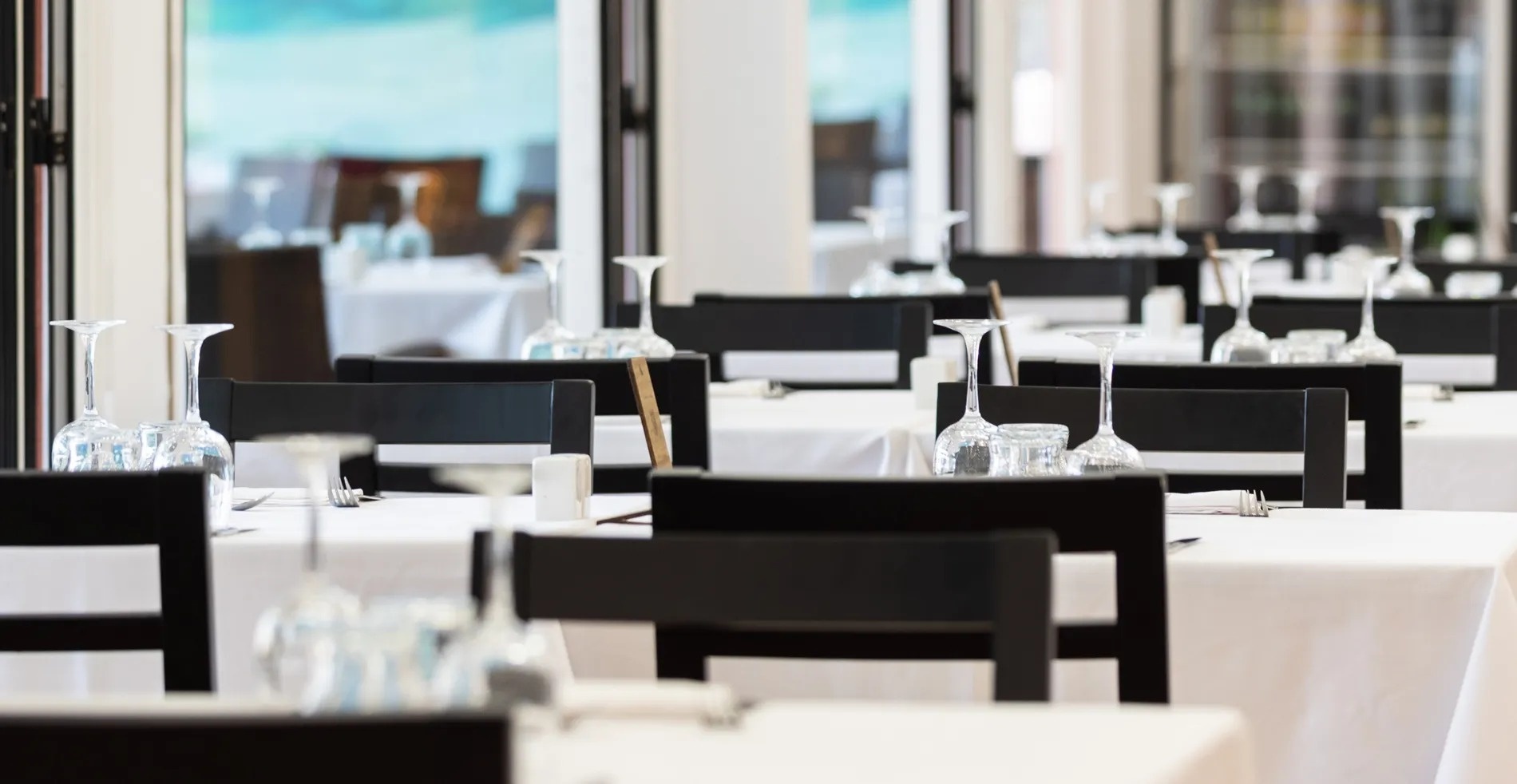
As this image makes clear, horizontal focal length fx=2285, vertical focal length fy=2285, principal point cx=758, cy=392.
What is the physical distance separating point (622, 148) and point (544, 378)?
10.1 feet

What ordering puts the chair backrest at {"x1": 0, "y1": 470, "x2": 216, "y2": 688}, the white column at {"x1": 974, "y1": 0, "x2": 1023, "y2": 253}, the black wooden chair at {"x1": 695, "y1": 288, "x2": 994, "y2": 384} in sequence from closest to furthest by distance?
1. the chair backrest at {"x1": 0, "y1": 470, "x2": 216, "y2": 688}
2. the black wooden chair at {"x1": 695, "y1": 288, "x2": 994, "y2": 384}
3. the white column at {"x1": 974, "y1": 0, "x2": 1023, "y2": 253}

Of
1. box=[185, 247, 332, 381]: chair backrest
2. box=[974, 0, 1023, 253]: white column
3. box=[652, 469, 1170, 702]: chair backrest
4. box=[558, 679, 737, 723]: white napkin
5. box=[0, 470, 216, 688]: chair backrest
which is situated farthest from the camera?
box=[974, 0, 1023, 253]: white column

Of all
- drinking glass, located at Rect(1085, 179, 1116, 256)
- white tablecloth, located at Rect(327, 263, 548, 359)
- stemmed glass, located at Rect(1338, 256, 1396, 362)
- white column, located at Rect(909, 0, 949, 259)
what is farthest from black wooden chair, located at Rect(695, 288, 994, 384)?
white column, located at Rect(909, 0, 949, 259)

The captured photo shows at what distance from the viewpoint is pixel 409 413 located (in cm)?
308

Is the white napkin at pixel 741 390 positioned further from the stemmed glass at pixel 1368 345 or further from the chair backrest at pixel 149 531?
the chair backrest at pixel 149 531

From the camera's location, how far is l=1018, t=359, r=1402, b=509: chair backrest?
3057mm

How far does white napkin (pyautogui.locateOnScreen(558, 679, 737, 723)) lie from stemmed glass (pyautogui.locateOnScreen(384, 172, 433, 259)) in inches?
248

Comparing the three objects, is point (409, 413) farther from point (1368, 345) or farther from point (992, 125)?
point (992, 125)

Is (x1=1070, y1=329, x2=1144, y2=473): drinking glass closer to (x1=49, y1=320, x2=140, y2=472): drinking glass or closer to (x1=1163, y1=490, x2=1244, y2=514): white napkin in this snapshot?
(x1=1163, y1=490, x2=1244, y2=514): white napkin

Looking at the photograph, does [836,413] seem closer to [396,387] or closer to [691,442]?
[691,442]

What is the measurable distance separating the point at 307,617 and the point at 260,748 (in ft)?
0.76

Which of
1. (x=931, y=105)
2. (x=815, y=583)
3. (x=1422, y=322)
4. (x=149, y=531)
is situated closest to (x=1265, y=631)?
(x=815, y=583)

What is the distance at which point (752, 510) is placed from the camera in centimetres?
180

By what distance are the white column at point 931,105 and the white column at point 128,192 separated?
17.3ft
